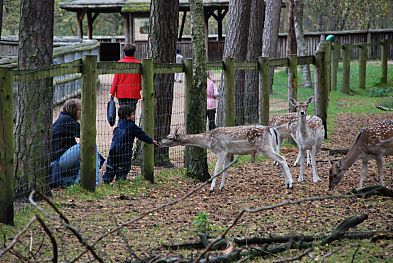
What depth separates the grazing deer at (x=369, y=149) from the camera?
11.6 metres

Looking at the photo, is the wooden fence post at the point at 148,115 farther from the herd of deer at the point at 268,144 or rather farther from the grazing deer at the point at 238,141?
the grazing deer at the point at 238,141

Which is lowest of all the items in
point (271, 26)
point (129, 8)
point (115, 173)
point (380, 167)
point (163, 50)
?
point (115, 173)

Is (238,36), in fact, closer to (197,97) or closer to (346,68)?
(197,97)

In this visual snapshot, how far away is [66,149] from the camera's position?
37.7 ft

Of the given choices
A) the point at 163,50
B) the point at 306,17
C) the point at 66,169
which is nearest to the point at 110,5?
the point at 163,50

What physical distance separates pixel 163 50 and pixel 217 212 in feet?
14.4

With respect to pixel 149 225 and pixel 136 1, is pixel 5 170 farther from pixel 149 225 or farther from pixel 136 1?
pixel 136 1

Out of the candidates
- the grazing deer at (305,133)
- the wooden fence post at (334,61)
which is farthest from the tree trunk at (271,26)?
the grazing deer at (305,133)

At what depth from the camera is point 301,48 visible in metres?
35.1

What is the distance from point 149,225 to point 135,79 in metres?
4.55

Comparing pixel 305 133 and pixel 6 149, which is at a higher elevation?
pixel 6 149

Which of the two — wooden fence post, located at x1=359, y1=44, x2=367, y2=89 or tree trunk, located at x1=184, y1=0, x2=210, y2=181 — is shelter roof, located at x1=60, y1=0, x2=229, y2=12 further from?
tree trunk, located at x1=184, y1=0, x2=210, y2=181

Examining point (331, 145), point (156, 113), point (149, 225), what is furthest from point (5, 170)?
point (331, 145)

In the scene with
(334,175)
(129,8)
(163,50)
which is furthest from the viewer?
(129,8)
